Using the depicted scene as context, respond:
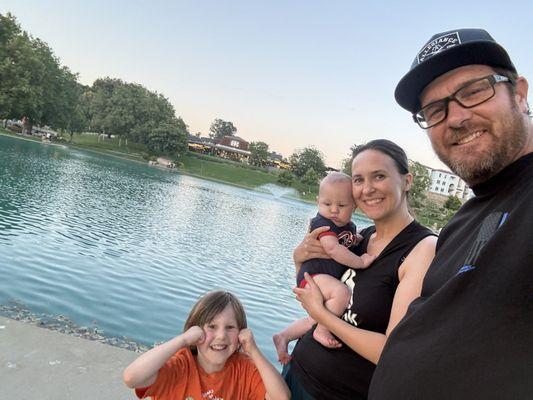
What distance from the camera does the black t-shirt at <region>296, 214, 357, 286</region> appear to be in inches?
102

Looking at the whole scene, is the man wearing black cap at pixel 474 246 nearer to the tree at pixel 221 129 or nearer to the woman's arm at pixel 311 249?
the woman's arm at pixel 311 249

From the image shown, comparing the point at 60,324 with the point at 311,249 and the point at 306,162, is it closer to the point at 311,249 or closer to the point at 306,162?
the point at 311,249

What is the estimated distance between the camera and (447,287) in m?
1.31

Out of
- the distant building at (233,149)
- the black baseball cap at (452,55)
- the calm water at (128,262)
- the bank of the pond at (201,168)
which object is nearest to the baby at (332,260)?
the black baseball cap at (452,55)

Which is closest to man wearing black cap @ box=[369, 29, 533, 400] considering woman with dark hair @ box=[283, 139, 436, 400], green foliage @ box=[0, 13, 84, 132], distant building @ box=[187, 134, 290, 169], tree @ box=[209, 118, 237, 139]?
woman with dark hair @ box=[283, 139, 436, 400]

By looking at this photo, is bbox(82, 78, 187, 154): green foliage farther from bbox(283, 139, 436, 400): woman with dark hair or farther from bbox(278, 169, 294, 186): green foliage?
bbox(283, 139, 436, 400): woman with dark hair

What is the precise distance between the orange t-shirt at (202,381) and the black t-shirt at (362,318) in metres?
0.44

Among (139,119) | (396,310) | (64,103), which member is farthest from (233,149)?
(396,310)

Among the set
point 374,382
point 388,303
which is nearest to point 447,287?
point 374,382

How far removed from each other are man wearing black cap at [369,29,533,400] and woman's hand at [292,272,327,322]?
65 centimetres

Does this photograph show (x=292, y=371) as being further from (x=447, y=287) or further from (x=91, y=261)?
(x=91, y=261)

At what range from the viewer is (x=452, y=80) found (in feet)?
5.55

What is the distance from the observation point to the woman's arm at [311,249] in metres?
2.76

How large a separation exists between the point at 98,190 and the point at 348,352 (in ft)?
73.9
